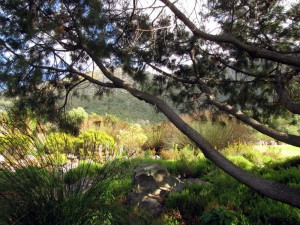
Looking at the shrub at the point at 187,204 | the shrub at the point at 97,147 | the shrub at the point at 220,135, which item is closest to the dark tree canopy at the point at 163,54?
the shrub at the point at 97,147

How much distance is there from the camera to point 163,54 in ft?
14.1

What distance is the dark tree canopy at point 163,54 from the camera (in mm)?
2887

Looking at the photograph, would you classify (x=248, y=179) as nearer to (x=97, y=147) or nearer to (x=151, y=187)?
(x=151, y=187)

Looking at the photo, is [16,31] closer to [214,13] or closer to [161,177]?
[214,13]

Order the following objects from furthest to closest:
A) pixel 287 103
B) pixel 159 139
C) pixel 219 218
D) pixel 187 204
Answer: pixel 159 139 → pixel 187 204 → pixel 219 218 → pixel 287 103

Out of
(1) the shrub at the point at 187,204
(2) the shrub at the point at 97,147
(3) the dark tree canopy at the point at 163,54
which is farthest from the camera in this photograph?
(1) the shrub at the point at 187,204

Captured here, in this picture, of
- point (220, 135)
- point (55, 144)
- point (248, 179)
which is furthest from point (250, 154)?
point (55, 144)

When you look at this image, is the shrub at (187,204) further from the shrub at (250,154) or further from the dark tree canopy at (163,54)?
the shrub at (250,154)

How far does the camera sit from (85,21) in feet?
9.71

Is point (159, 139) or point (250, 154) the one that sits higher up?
point (250, 154)

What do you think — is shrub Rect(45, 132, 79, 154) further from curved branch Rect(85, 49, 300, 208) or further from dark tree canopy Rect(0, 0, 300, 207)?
curved branch Rect(85, 49, 300, 208)

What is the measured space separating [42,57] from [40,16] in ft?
2.45

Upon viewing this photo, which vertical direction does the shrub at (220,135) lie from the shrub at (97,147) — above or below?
below

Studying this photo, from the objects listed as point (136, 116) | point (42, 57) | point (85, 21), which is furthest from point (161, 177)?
point (136, 116)
